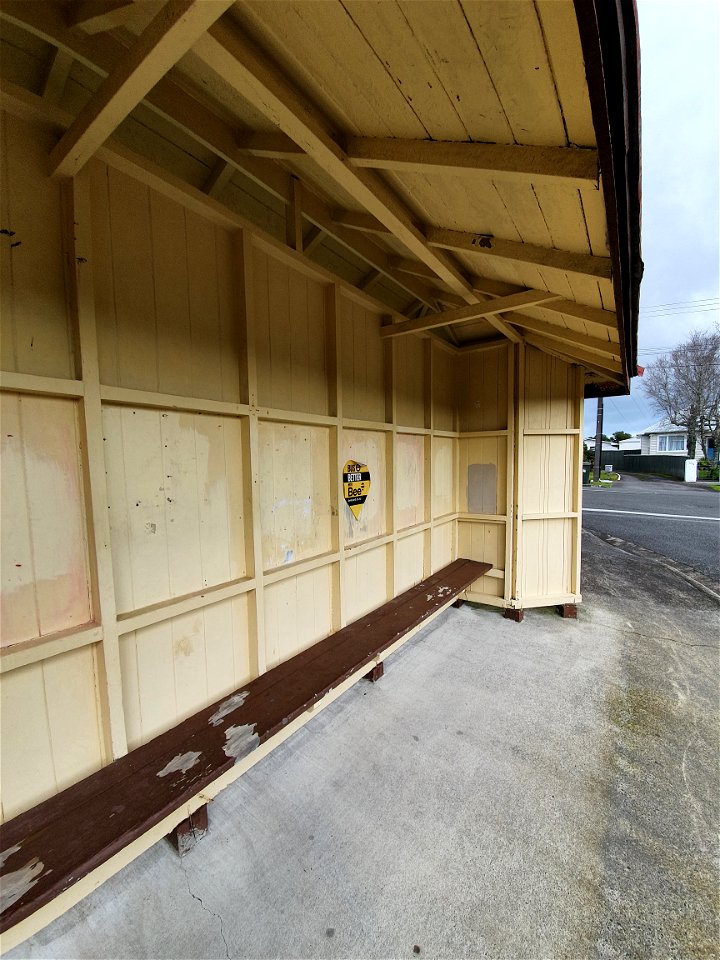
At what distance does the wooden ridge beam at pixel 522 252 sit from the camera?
1.57 meters

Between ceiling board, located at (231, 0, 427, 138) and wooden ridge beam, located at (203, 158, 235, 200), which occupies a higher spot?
wooden ridge beam, located at (203, 158, 235, 200)

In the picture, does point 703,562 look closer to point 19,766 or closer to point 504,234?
point 504,234

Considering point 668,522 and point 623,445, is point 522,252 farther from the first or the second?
point 623,445

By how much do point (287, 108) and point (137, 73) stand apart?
1.30 feet

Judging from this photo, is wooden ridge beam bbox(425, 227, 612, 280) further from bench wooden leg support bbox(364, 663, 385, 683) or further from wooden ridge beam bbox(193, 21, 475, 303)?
bench wooden leg support bbox(364, 663, 385, 683)

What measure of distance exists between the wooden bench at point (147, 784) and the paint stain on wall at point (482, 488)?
2.41m

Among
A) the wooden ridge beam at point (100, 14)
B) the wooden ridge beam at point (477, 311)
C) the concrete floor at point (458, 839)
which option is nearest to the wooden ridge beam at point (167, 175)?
the wooden ridge beam at point (100, 14)

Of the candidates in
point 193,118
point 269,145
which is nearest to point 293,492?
point 269,145

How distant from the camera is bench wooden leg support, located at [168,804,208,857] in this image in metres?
1.62

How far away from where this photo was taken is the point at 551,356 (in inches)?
155

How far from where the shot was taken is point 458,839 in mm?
1671

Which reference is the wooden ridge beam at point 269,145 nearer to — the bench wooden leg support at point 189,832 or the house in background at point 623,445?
the bench wooden leg support at point 189,832

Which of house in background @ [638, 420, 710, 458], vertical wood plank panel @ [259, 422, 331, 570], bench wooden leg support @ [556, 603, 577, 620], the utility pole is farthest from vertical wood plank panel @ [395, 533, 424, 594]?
house in background @ [638, 420, 710, 458]

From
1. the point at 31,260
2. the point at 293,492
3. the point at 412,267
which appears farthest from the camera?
the point at 412,267
